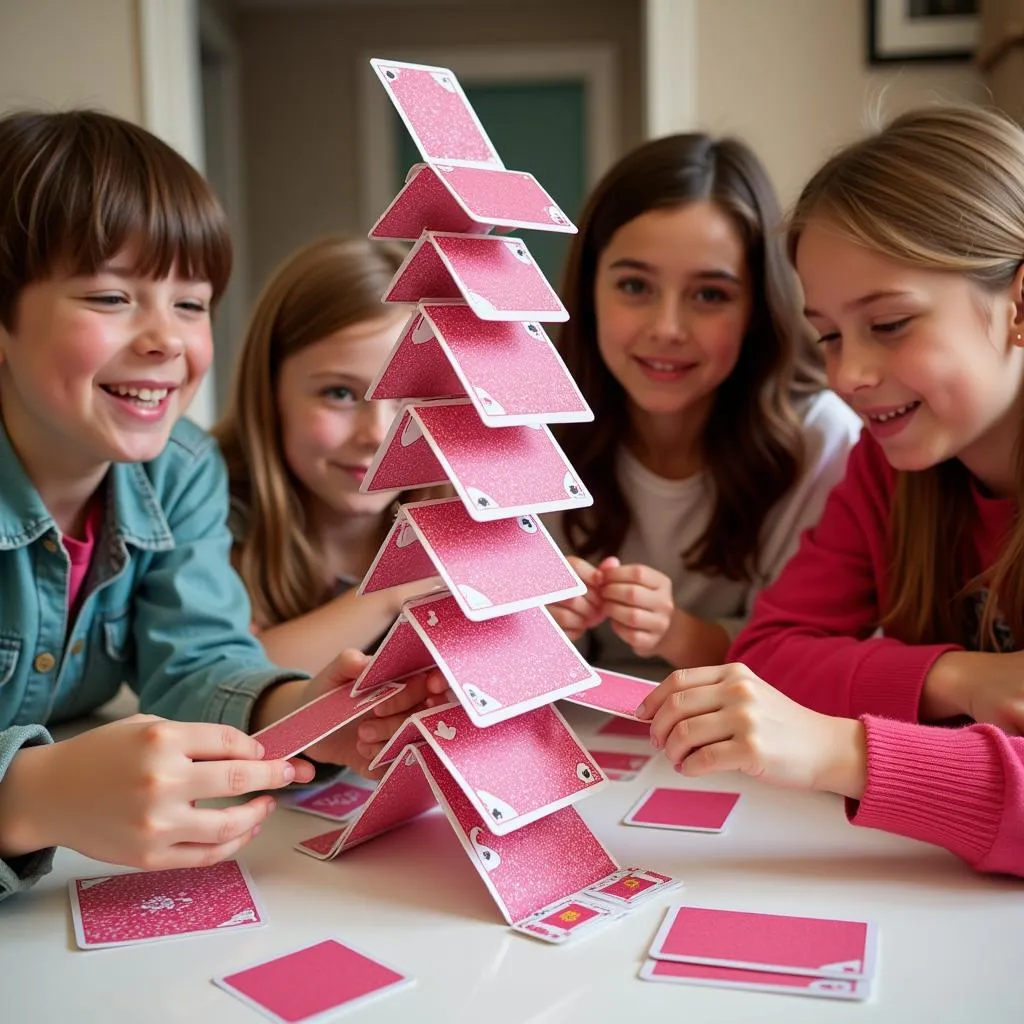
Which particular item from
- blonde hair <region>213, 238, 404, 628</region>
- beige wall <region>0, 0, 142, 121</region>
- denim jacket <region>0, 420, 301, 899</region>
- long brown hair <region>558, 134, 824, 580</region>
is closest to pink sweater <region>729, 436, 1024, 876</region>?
long brown hair <region>558, 134, 824, 580</region>

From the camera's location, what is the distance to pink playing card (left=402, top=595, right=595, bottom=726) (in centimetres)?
79

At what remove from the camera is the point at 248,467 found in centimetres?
163

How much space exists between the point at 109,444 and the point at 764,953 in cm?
82

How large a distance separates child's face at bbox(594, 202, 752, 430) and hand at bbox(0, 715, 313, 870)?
904mm

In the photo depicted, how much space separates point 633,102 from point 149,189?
14.2 feet

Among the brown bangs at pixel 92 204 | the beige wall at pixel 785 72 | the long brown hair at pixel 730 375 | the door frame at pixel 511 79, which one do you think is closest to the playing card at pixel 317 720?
the brown bangs at pixel 92 204

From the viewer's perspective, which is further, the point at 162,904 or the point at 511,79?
the point at 511,79

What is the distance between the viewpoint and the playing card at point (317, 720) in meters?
0.85

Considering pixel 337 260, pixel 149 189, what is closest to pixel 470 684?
pixel 149 189

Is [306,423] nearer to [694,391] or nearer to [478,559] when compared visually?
[694,391]

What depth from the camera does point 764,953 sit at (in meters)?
0.71

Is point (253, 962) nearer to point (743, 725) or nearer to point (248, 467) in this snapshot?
point (743, 725)

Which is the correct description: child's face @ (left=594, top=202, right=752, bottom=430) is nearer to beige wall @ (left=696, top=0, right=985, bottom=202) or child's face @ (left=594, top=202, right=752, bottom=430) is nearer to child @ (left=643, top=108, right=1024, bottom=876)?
child @ (left=643, top=108, right=1024, bottom=876)

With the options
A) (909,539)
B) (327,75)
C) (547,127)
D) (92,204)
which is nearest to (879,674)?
(909,539)
